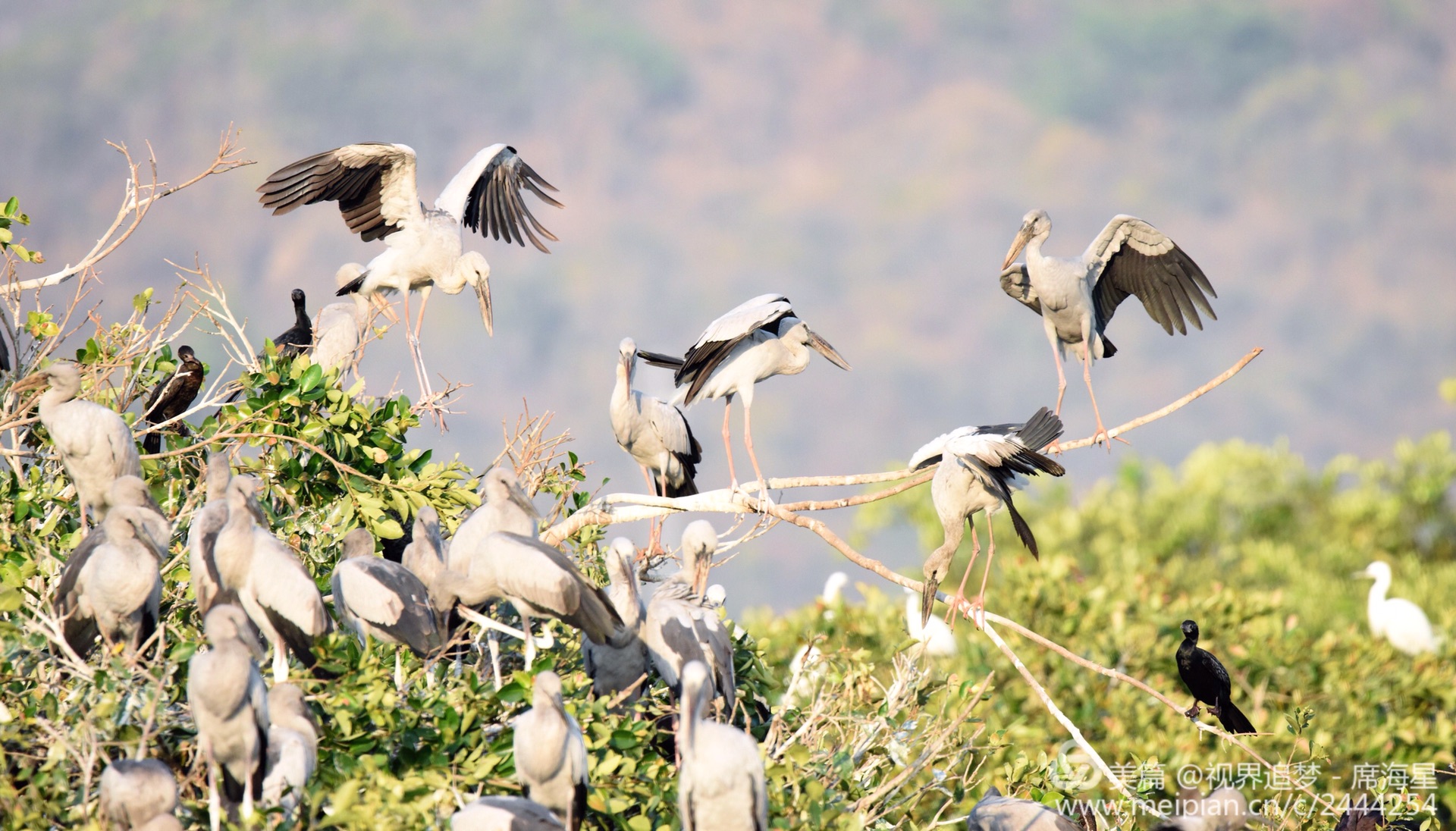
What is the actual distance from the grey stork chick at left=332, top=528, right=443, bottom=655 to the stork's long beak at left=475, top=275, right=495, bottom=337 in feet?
10.1

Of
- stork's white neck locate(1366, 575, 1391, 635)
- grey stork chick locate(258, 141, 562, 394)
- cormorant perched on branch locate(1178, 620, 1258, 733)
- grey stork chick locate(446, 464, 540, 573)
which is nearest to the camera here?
grey stork chick locate(446, 464, 540, 573)

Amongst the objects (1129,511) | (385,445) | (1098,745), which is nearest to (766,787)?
(385,445)

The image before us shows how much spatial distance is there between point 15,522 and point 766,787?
124 inches

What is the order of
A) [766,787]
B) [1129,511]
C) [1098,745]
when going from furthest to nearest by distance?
[1129,511] < [1098,745] < [766,787]

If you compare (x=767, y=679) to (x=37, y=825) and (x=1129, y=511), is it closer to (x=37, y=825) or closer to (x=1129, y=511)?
(x=37, y=825)

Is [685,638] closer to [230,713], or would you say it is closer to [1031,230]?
[230,713]

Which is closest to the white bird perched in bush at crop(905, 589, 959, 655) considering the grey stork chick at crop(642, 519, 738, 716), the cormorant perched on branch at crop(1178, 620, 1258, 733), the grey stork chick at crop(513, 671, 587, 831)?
the cormorant perched on branch at crop(1178, 620, 1258, 733)

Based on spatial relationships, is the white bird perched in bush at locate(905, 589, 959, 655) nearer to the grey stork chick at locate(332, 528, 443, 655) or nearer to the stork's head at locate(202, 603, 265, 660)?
the grey stork chick at locate(332, 528, 443, 655)

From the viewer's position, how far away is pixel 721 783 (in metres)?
4.12

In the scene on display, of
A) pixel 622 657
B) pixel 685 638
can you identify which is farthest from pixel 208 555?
pixel 685 638

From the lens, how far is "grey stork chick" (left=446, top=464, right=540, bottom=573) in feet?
17.6

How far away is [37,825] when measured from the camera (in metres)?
3.84

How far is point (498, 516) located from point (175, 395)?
2128 millimetres

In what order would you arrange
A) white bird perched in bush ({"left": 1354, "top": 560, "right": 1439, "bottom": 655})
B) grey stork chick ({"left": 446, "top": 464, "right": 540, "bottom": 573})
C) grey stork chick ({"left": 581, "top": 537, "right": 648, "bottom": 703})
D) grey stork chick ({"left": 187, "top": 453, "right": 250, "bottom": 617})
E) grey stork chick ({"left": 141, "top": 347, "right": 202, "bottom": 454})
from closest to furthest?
grey stork chick ({"left": 187, "top": 453, "right": 250, "bottom": 617}) → grey stork chick ({"left": 581, "top": 537, "right": 648, "bottom": 703}) → grey stork chick ({"left": 446, "top": 464, "right": 540, "bottom": 573}) → grey stork chick ({"left": 141, "top": 347, "right": 202, "bottom": 454}) → white bird perched in bush ({"left": 1354, "top": 560, "right": 1439, "bottom": 655})
